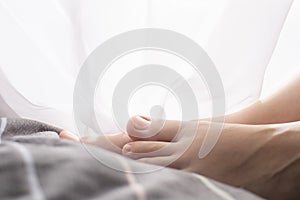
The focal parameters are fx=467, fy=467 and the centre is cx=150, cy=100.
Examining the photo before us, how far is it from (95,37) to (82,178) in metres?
0.57

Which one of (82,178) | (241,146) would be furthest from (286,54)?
(82,178)

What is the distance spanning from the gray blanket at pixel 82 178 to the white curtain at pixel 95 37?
1.51 ft

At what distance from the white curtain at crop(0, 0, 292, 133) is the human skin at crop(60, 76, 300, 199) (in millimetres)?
93

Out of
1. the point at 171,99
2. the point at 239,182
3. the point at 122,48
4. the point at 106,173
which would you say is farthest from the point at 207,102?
the point at 106,173

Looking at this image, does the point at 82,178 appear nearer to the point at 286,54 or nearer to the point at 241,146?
the point at 241,146

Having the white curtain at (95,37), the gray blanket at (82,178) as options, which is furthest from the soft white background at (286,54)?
the gray blanket at (82,178)

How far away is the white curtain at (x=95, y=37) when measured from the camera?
2.98 feet

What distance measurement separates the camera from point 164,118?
3.27 feet

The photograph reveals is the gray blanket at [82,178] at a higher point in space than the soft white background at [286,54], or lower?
lower

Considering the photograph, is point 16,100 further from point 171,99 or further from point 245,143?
point 245,143

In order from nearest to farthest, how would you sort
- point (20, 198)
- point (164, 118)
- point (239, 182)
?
point (20, 198), point (239, 182), point (164, 118)

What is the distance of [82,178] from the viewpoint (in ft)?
1.30

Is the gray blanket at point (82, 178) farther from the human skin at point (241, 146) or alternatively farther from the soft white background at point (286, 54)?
the soft white background at point (286, 54)

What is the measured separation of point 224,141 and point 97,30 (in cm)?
36
